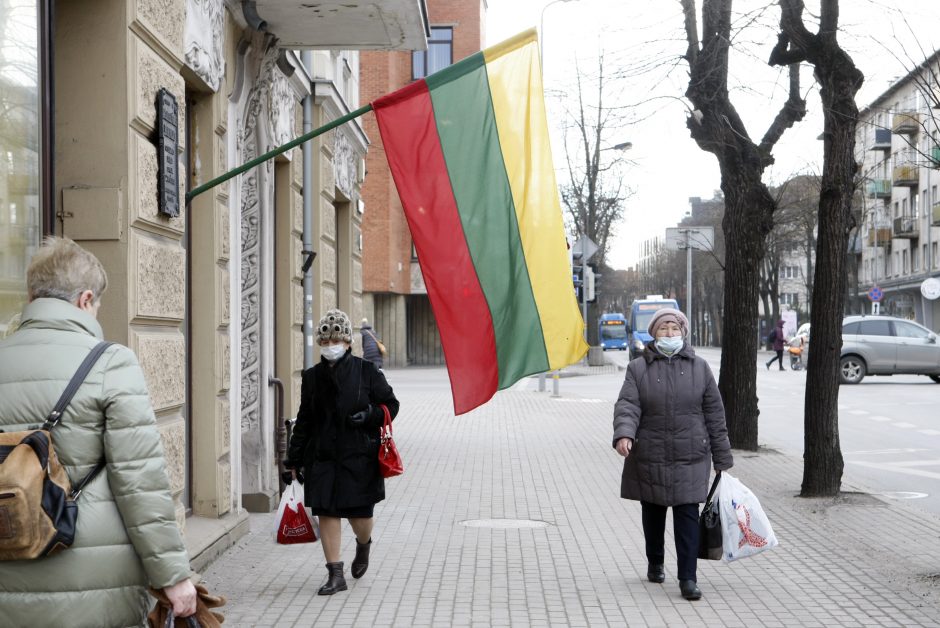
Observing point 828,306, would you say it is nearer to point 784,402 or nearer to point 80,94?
point 80,94

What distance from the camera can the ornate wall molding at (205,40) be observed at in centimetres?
790

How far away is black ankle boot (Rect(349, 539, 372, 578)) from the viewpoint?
779cm

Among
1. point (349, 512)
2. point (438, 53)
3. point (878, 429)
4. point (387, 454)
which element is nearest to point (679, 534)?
point (387, 454)

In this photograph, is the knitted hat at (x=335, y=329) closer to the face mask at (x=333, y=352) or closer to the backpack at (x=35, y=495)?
the face mask at (x=333, y=352)

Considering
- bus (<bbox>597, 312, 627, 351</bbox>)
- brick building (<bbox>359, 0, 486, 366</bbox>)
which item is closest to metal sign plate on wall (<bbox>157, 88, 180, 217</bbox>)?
brick building (<bbox>359, 0, 486, 366</bbox>)

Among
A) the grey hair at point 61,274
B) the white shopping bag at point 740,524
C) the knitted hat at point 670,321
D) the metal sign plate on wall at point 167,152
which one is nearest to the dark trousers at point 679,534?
the white shopping bag at point 740,524

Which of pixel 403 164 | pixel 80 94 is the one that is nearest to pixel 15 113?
pixel 80 94

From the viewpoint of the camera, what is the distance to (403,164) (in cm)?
684

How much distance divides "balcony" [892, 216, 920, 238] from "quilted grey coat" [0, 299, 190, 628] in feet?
248

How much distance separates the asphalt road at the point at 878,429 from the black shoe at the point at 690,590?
499 cm

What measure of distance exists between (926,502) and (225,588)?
7190 mm

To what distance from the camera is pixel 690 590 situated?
7.21m

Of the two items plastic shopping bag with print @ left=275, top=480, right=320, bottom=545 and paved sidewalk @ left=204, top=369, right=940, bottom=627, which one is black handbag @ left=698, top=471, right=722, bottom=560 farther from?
plastic shopping bag with print @ left=275, top=480, right=320, bottom=545

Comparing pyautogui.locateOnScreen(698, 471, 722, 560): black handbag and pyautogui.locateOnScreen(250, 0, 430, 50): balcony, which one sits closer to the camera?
pyautogui.locateOnScreen(698, 471, 722, 560): black handbag
